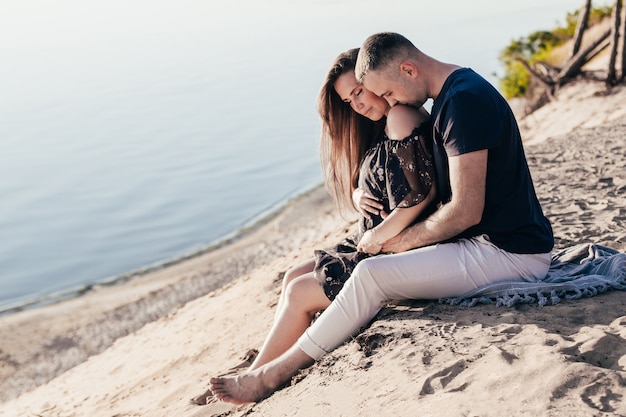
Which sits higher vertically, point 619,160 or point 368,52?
point 368,52

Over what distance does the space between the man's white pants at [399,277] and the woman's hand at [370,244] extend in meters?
0.26

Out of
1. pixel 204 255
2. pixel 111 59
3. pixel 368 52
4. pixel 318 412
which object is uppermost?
pixel 111 59

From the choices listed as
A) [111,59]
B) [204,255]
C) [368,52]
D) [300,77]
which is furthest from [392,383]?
[111,59]

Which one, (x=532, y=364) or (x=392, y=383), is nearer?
(x=532, y=364)

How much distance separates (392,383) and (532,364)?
0.64 meters

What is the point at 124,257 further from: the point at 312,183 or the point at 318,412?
the point at 318,412

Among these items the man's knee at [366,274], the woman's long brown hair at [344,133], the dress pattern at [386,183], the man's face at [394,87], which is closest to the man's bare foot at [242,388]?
the dress pattern at [386,183]

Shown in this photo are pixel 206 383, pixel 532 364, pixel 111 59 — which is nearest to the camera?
pixel 532 364

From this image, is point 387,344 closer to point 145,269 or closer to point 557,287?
point 557,287

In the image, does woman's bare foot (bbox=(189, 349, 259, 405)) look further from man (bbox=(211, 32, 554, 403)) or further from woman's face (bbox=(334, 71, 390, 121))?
woman's face (bbox=(334, 71, 390, 121))

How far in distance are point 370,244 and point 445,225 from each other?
477 millimetres

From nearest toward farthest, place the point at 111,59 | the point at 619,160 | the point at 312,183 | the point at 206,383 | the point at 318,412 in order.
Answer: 1. the point at 318,412
2. the point at 206,383
3. the point at 619,160
4. the point at 312,183
5. the point at 111,59

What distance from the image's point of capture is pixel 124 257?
1451 centimetres

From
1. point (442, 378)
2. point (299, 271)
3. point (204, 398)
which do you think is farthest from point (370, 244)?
point (204, 398)
